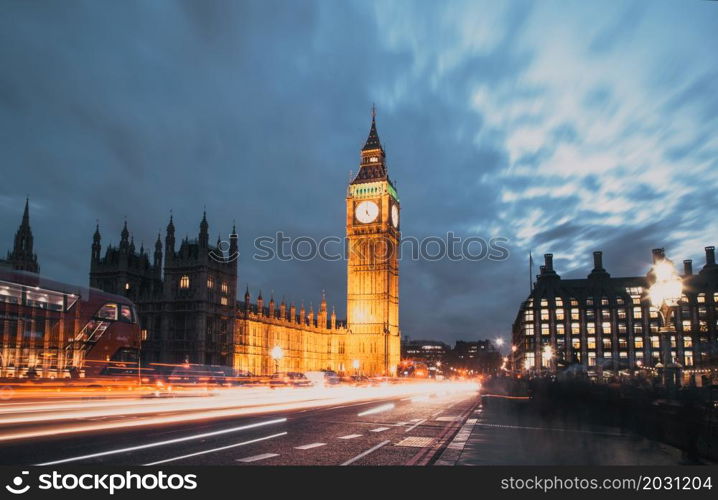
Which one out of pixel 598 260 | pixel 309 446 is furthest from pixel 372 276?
pixel 309 446

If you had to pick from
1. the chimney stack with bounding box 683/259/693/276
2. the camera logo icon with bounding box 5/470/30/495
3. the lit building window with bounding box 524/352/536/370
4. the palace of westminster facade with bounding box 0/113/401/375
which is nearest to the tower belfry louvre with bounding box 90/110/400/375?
the palace of westminster facade with bounding box 0/113/401/375

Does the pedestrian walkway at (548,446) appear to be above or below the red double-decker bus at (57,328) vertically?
below

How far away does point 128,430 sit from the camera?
57.8 ft

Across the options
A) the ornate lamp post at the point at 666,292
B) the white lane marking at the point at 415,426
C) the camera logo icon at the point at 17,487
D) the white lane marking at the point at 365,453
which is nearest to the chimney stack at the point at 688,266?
the ornate lamp post at the point at 666,292

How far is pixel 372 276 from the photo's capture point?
132875mm

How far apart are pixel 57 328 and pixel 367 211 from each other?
10894cm

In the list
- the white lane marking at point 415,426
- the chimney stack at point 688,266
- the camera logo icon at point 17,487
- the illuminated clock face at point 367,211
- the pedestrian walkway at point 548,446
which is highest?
the illuminated clock face at point 367,211

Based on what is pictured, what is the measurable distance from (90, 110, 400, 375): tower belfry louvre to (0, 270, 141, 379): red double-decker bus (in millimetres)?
51120

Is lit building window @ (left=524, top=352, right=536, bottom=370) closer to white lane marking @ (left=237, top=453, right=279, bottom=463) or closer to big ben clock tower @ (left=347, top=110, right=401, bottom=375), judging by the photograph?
big ben clock tower @ (left=347, top=110, right=401, bottom=375)

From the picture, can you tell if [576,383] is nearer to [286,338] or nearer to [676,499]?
[676,499]

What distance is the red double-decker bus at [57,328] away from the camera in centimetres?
2583

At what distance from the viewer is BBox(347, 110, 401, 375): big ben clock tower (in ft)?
423

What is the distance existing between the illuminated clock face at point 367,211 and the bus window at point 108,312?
103462 mm

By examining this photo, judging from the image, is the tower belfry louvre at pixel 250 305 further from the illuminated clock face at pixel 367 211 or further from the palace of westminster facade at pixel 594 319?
the palace of westminster facade at pixel 594 319
